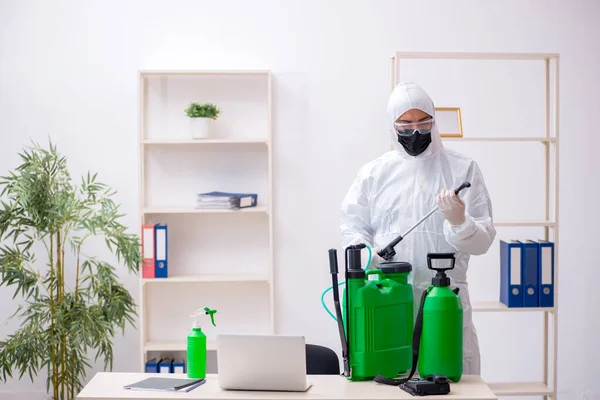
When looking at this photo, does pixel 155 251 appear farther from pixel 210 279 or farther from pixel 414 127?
pixel 414 127

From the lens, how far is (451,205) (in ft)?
7.36

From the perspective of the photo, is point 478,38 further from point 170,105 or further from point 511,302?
point 170,105

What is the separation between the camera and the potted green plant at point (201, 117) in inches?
142

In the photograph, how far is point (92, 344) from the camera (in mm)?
3316

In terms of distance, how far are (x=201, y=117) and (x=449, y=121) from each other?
4.10ft

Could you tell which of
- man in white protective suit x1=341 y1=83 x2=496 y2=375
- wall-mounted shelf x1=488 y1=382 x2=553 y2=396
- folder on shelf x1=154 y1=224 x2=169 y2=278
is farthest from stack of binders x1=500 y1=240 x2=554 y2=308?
folder on shelf x1=154 y1=224 x2=169 y2=278

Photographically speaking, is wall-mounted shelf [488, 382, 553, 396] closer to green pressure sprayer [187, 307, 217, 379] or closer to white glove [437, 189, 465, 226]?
white glove [437, 189, 465, 226]

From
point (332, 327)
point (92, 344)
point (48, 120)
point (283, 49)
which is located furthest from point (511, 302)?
point (48, 120)

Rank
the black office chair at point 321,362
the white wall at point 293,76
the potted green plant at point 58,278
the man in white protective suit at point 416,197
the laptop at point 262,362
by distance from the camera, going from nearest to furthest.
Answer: the laptop at point 262,362 < the man in white protective suit at point 416,197 < the black office chair at point 321,362 < the potted green plant at point 58,278 < the white wall at point 293,76

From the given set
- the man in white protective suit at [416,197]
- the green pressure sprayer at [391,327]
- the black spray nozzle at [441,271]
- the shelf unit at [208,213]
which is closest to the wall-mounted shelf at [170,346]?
the shelf unit at [208,213]

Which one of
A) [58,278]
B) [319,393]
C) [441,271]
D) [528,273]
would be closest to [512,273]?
[528,273]

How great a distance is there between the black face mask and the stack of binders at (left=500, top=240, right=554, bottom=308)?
3.20ft

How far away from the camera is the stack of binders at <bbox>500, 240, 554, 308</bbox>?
3.35m

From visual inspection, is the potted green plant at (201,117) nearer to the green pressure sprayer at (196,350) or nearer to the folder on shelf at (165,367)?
the folder on shelf at (165,367)
